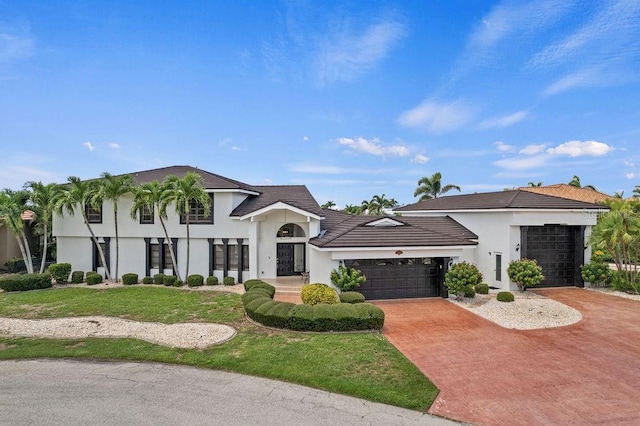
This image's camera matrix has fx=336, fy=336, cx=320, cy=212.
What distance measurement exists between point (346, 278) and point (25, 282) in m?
18.9

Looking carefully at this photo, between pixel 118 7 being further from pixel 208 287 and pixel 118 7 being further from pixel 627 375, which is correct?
pixel 627 375

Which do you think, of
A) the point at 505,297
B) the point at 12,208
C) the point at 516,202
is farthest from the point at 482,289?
the point at 12,208

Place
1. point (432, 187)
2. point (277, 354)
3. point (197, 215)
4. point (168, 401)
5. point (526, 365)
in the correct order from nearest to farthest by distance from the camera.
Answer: point (168, 401) → point (526, 365) → point (277, 354) → point (197, 215) → point (432, 187)

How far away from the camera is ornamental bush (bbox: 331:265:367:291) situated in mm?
16219

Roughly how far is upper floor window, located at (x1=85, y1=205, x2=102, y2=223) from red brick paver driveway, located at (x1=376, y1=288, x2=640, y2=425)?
1999cm

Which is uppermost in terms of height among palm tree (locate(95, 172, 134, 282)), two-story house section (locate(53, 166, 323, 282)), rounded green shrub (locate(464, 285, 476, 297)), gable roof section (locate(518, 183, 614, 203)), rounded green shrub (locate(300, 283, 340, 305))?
gable roof section (locate(518, 183, 614, 203))

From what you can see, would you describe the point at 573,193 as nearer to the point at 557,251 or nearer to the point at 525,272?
the point at 557,251

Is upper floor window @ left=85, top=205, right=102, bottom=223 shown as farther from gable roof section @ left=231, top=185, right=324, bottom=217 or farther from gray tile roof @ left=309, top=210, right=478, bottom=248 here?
gray tile roof @ left=309, top=210, right=478, bottom=248

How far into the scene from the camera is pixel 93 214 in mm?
22812

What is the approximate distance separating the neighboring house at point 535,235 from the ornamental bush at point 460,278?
3.64 metres

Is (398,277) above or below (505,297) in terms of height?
above

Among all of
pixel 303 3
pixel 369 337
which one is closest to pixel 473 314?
pixel 369 337

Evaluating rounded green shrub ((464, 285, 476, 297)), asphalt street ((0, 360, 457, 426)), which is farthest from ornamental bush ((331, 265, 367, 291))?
asphalt street ((0, 360, 457, 426))

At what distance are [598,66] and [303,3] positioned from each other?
1666cm
